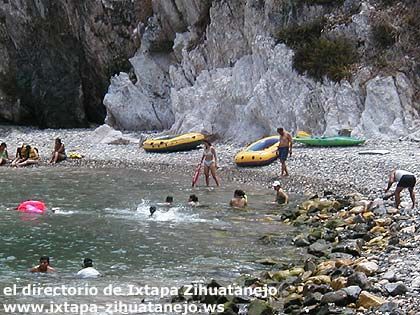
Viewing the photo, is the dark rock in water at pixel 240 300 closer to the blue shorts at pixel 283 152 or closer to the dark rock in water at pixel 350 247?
the dark rock in water at pixel 350 247

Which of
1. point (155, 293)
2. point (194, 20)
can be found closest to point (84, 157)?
point (194, 20)

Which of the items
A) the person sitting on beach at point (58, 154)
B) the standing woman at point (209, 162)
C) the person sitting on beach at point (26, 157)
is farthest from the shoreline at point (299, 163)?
the standing woman at point (209, 162)

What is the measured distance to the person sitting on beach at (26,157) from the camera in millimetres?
29266

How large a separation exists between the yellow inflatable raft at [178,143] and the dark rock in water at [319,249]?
16878mm

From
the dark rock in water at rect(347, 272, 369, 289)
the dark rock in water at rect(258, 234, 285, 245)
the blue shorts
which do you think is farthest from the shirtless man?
the dark rock in water at rect(347, 272, 369, 289)

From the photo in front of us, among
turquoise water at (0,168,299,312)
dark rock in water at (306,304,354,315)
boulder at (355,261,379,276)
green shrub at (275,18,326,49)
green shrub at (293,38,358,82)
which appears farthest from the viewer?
green shrub at (275,18,326,49)

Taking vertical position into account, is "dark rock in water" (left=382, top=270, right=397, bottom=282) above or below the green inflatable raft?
below

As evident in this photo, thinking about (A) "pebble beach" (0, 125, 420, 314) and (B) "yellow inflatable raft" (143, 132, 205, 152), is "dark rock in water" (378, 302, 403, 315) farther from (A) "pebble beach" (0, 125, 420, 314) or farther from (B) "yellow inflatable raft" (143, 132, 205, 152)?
(B) "yellow inflatable raft" (143, 132, 205, 152)

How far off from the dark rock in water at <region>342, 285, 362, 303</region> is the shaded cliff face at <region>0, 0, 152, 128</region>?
34.7m

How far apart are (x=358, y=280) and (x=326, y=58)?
21192 millimetres

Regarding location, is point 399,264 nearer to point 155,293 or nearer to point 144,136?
point 155,293

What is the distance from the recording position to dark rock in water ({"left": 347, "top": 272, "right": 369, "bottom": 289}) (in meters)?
9.95

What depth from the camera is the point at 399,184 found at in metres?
15.9

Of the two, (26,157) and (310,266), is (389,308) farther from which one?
(26,157)
